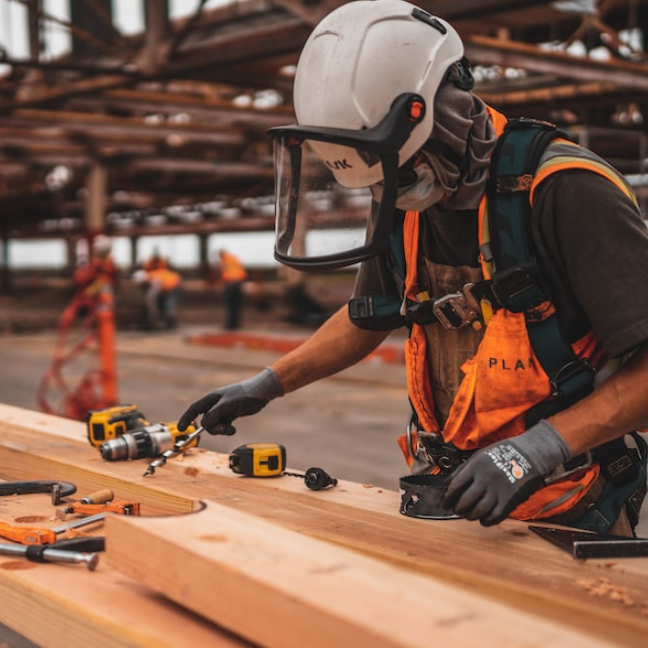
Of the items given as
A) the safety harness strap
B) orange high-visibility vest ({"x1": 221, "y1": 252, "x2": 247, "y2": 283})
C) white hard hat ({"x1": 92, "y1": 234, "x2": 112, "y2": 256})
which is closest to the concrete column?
orange high-visibility vest ({"x1": 221, "y1": 252, "x2": 247, "y2": 283})

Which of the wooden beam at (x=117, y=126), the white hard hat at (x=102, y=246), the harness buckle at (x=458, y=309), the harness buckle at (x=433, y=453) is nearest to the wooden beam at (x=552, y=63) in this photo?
the white hard hat at (x=102, y=246)

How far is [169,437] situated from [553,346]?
130cm

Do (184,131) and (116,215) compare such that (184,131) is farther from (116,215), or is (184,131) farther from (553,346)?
(116,215)

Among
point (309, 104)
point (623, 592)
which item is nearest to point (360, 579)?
point (623, 592)

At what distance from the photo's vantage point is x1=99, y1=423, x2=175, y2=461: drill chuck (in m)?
2.75

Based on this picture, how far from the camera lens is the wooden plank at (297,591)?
3.95ft

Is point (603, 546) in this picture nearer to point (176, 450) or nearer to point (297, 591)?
point (297, 591)

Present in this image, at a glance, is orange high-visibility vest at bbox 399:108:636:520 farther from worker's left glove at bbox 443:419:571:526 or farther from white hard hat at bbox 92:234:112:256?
white hard hat at bbox 92:234:112:256

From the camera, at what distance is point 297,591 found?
4.34 ft

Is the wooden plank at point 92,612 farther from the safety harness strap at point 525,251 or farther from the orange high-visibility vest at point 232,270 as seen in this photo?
the orange high-visibility vest at point 232,270

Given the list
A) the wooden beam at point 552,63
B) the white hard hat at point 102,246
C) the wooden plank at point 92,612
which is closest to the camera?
the wooden plank at point 92,612

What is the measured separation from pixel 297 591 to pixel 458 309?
1.04m

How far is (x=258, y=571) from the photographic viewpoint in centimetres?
141

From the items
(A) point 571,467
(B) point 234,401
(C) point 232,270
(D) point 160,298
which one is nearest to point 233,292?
(C) point 232,270
